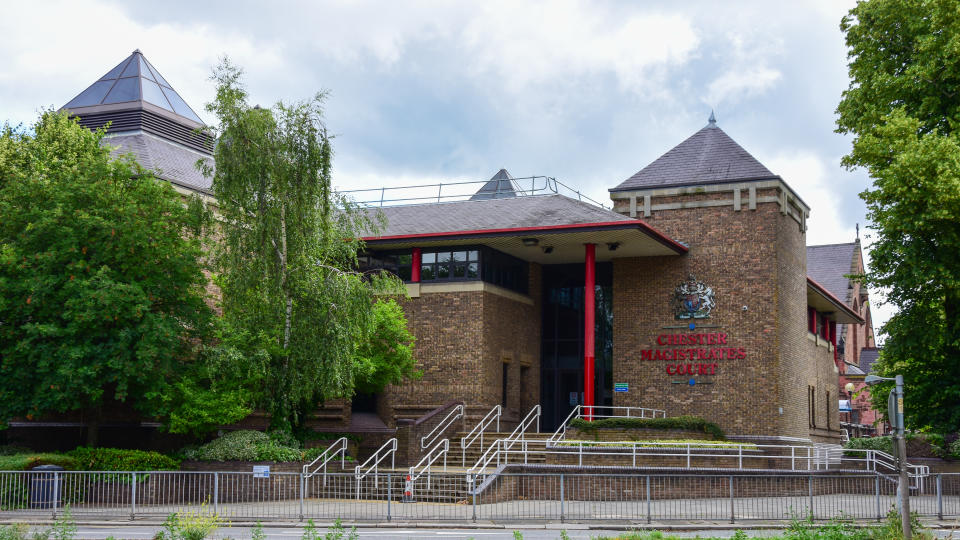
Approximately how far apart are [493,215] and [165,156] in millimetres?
11878

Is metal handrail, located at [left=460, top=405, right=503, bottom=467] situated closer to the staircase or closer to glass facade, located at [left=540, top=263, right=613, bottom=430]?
the staircase

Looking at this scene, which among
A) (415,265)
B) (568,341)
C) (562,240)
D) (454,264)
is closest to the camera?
(562,240)

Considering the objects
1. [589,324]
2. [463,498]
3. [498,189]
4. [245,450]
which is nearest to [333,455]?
[245,450]

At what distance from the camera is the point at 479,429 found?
1194 inches

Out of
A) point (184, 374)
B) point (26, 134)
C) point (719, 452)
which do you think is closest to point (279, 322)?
point (184, 374)

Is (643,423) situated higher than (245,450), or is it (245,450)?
(643,423)

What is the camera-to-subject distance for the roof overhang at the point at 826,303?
38675 mm

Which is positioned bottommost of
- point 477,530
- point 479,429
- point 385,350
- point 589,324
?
point 477,530

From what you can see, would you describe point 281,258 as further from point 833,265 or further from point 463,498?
point 833,265

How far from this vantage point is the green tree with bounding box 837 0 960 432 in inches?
936

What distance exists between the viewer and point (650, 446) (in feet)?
86.7

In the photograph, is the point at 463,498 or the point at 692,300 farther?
the point at 692,300

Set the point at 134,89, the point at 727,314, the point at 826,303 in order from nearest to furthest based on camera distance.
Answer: the point at 727,314
the point at 134,89
the point at 826,303

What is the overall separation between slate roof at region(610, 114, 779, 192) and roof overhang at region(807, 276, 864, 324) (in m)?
7.06
